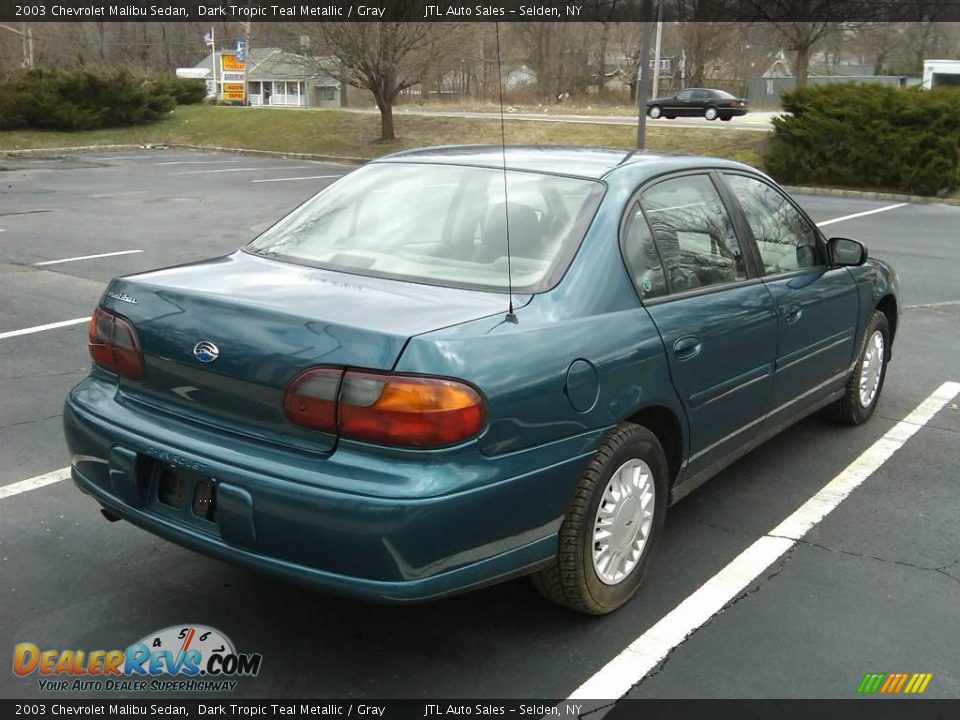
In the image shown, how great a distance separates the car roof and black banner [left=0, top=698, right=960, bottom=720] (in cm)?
194

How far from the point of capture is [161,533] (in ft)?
10.1

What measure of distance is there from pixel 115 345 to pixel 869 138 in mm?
22609

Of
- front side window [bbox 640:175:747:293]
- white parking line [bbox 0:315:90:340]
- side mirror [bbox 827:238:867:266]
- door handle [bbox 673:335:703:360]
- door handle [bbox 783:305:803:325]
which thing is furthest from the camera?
white parking line [bbox 0:315:90:340]

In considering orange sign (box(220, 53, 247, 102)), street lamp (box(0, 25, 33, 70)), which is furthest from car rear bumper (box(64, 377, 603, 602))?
orange sign (box(220, 53, 247, 102))

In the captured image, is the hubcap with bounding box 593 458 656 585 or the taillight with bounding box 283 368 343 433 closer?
the taillight with bounding box 283 368 343 433

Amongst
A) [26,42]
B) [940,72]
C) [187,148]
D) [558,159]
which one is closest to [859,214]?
[558,159]

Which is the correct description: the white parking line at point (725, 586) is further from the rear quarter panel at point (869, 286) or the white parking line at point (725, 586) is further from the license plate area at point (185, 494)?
the license plate area at point (185, 494)

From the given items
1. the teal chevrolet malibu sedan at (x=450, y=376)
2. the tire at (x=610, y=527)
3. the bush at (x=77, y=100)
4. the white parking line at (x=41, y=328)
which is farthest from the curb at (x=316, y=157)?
the tire at (x=610, y=527)

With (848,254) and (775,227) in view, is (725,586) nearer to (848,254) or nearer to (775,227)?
(775,227)

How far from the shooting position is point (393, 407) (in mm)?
2746

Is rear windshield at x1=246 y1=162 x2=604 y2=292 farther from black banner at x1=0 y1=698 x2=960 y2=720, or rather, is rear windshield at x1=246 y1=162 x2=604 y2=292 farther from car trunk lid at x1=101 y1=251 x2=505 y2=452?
black banner at x1=0 y1=698 x2=960 y2=720

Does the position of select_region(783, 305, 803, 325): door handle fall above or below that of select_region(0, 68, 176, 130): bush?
below

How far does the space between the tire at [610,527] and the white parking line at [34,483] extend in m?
2.59

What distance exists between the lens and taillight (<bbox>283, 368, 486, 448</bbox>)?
274 cm
